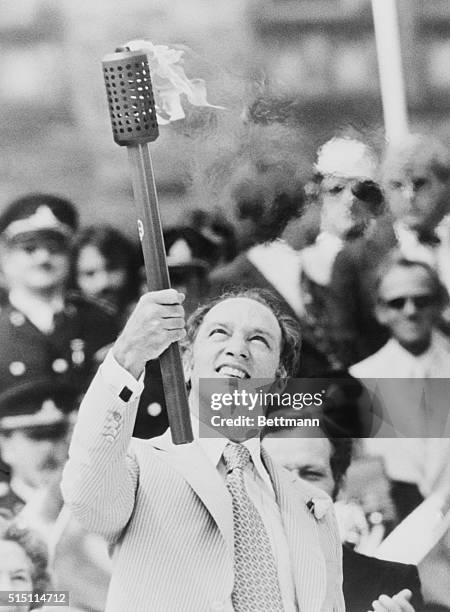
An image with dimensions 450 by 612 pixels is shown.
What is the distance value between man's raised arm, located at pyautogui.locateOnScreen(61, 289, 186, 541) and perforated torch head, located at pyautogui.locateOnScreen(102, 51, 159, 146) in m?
0.34

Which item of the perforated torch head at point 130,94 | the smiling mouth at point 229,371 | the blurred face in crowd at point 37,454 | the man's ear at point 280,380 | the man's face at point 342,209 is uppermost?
the perforated torch head at point 130,94

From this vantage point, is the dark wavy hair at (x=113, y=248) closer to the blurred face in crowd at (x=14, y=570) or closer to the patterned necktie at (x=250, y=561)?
the patterned necktie at (x=250, y=561)

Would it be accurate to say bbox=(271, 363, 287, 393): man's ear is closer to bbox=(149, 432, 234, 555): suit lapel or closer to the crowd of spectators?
the crowd of spectators

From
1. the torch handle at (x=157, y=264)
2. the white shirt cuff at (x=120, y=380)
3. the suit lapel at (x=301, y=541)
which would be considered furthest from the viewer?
the suit lapel at (x=301, y=541)

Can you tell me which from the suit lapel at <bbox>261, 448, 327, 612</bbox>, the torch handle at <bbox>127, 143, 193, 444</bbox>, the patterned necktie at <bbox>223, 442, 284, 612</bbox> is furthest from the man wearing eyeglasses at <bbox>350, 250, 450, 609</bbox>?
the torch handle at <bbox>127, 143, 193, 444</bbox>

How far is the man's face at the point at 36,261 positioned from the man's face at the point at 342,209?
0.62 metres

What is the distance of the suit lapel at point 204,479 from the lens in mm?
2174

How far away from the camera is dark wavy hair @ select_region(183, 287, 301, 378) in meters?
2.40

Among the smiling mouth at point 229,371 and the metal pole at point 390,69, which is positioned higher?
the metal pole at point 390,69

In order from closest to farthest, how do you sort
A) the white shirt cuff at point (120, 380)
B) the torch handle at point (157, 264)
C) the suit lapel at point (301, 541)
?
the white shirt cuff at point (120, 380)
the torch handle at point (157, 264)
the suit lapel at point (301, 541)

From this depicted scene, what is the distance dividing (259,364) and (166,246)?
0.35 metres

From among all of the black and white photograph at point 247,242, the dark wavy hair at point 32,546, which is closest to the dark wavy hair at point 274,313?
the black and white photograph at point 247,242

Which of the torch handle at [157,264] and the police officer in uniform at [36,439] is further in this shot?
the police officer in uniform at [36,439]

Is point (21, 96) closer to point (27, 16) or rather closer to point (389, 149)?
point (27, 16)
